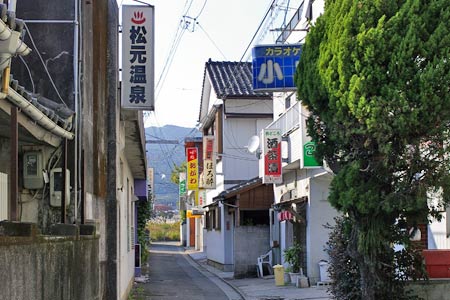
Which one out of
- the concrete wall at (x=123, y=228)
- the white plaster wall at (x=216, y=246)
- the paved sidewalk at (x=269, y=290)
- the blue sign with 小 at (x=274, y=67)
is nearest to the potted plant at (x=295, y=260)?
the paved sidewalk at (x=269, y=290)

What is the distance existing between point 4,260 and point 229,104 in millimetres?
26318

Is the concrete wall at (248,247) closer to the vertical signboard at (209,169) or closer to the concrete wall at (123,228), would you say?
the vertical signboard at (209,169)

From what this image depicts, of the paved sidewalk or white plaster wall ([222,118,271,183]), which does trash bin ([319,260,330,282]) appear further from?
white plaster wall ([222,118,271,183])

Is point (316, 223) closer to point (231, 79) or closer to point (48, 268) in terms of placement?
point (231, 79)

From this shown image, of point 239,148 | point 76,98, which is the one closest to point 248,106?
point 239,148

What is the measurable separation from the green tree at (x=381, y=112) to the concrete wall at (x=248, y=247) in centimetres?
1819

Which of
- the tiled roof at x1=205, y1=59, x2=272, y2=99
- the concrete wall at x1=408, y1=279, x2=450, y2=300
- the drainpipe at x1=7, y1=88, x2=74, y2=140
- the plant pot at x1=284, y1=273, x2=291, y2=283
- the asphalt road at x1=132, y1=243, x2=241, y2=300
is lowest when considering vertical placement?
the asphalt road at x1=132, y1=243, x2=241, y2=300

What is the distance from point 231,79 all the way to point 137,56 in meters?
20.8

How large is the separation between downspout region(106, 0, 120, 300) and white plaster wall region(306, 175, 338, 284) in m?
9.91

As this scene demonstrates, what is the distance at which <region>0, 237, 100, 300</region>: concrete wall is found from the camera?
172 inches

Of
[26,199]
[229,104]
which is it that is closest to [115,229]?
[26,199]

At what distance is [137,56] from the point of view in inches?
461

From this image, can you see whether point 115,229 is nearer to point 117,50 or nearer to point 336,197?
point 117,50

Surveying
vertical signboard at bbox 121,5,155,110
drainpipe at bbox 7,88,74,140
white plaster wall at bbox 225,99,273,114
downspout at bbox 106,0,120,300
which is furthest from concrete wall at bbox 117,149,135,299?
white plaster wall at bbox 225,99,273,114
